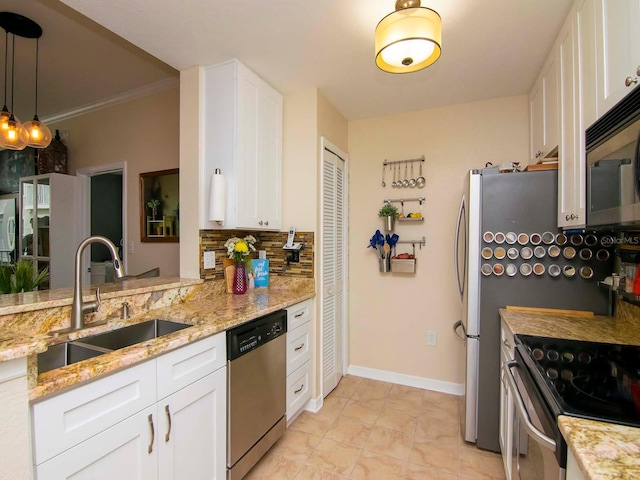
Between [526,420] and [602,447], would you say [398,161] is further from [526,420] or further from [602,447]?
[602,447]

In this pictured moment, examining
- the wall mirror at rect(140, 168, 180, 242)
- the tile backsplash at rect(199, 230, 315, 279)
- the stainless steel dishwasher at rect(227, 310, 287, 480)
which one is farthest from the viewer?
the wall mirror at rect(140, 168, 180, 242)

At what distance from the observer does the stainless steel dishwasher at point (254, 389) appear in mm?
1570

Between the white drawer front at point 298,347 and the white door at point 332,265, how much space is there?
0.75 ft

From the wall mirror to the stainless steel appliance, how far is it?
9.14ft

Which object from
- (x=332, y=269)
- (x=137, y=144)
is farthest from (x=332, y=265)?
(x=137, y=144)

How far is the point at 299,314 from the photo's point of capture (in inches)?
87.1

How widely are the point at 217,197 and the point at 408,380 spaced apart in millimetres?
2299

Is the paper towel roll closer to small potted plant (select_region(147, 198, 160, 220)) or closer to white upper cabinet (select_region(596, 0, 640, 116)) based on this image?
small potted plant (select_region(147, 198, 160, 220))

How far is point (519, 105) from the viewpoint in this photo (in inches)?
99.8

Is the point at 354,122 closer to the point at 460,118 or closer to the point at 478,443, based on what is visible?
the point at 460,118

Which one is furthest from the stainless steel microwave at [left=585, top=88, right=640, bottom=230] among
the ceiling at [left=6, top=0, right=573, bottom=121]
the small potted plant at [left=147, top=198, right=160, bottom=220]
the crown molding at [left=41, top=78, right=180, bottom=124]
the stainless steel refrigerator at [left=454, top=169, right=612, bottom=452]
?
the small potted plant at [left=147, top=198, right=160, bottom=220]

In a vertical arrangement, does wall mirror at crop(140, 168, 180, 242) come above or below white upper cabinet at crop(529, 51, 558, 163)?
below

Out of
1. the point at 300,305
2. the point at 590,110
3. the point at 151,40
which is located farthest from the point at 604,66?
the point at 151,40

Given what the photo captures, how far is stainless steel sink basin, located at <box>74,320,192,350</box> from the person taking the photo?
1444 millimetres
